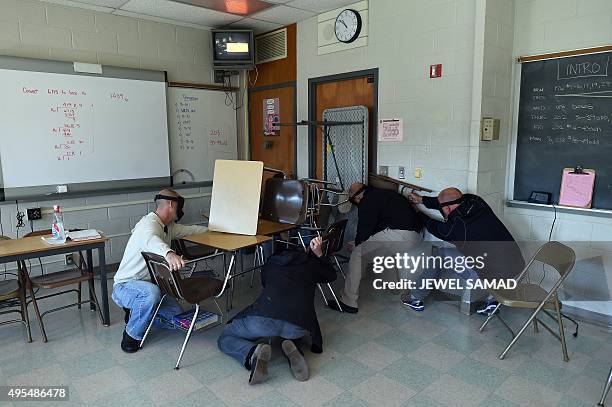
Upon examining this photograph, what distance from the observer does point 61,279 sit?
3225mm

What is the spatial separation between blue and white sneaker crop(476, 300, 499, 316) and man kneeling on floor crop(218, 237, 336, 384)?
1.53 metres

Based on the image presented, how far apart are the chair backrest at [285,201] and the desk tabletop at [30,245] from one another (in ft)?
4.61

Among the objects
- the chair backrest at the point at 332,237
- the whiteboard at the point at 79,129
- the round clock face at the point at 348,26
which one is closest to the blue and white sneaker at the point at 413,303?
the chair backrest at the point at 332,237

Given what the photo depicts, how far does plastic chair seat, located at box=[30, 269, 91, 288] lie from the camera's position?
10.3 feet

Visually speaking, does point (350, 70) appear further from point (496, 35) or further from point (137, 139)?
point (137, 139)

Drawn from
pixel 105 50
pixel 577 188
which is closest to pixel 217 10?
pixel 105 50

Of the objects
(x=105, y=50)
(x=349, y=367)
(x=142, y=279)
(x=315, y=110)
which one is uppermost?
(x=105, y=50)

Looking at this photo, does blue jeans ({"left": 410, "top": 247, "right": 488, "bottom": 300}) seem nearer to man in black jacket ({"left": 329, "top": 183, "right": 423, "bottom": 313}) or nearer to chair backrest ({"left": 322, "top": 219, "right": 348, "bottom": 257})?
man in black jacket ({"left": 329, "top": 183, "right": 423, "bottom": 313})

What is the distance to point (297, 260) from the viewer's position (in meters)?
2.69

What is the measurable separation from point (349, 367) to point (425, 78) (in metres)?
2.47

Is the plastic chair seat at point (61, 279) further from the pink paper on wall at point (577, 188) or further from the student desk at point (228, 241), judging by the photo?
the pink paper on wall at point (577, 188)

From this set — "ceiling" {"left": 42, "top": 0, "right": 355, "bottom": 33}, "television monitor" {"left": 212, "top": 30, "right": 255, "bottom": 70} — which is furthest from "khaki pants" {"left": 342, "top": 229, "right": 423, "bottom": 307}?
"television monitor" {"left": 212, "top": 30, "right": 255, "bottom": 70}

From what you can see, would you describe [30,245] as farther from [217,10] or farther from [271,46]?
[271,46]

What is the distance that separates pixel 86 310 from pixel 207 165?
7.51ft
